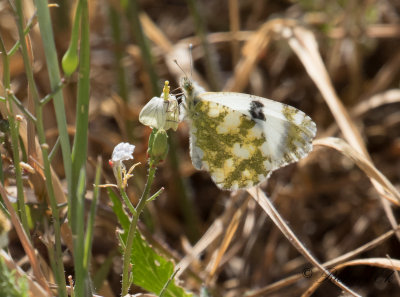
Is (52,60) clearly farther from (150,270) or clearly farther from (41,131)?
(150,270)

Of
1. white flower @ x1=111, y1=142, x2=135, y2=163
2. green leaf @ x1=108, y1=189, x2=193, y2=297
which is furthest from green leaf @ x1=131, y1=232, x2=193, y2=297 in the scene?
white flower @ x1=111, y1=142, x2=135, y2=163

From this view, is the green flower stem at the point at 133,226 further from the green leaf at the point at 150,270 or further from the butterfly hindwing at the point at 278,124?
the butterfly hindwing at the point at 278,124

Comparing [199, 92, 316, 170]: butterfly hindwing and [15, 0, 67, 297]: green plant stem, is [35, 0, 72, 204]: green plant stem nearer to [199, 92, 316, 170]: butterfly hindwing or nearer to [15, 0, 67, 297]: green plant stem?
[15, 0, 67, 297]: green plant stem

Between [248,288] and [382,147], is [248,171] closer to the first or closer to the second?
[248,288]

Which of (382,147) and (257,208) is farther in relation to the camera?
(382,147)

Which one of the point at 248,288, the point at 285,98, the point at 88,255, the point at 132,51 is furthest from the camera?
the point at 285,98

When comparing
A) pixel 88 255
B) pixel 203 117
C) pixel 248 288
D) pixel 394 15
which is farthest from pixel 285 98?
pixel 88 255

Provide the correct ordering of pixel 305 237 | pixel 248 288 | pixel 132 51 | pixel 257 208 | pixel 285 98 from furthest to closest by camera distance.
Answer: pixel 285 98 < pixel 132 51 < pixel 305 237 < pixel 257 208 < pixel 248 288
